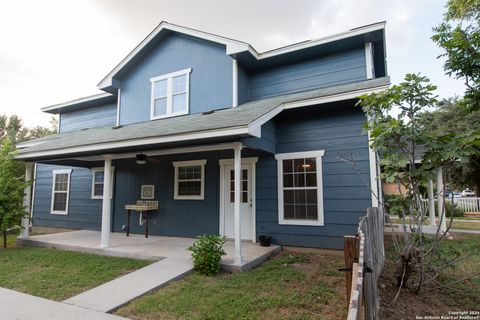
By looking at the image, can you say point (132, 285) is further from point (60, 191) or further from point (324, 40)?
point (60, 191)

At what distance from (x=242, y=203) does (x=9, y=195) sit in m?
6.29

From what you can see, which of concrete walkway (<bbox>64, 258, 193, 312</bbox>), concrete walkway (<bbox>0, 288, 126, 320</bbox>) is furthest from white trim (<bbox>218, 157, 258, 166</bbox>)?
concrete walkway (<bbox>0, 288, 126, 320</bbox>)

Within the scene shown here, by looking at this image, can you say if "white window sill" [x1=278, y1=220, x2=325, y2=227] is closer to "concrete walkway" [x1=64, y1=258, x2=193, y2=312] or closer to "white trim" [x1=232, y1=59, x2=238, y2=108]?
"concrete walkway" [x1=64, y1=258, x2=193, y2=312]

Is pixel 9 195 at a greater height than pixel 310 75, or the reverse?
pixel 310 75

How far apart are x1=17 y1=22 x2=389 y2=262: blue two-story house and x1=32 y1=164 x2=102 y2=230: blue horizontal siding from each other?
0.23 feet

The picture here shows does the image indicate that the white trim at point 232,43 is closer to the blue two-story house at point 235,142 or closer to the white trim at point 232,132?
the blue two-story house at point 235,142

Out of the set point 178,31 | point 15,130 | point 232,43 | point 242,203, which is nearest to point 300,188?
point 242,203

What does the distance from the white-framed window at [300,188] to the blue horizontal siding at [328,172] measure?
11cm

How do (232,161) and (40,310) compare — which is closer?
(40,310)

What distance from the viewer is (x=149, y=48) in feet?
29.0

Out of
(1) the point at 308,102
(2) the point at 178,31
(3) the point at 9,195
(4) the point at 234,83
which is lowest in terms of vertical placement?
(3) the point at 9,195

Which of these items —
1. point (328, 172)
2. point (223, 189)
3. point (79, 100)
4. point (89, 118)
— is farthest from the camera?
point (89, 118)

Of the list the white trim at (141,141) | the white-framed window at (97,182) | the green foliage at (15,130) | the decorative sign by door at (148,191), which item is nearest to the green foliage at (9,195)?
the white trim at (141,141)

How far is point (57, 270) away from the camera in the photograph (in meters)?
5.29
